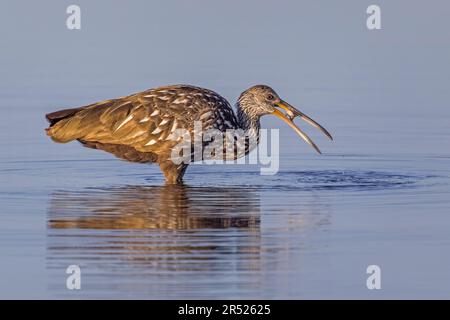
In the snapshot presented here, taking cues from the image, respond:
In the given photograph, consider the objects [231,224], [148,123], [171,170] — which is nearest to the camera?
[231,224]

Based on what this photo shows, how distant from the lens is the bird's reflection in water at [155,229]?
13203 millimetres

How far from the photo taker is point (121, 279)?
12.5m

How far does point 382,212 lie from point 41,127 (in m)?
8.06

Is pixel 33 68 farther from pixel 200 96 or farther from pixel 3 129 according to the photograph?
pixel 200 96

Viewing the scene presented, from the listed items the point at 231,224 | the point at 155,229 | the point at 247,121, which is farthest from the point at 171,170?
the point at 155,229

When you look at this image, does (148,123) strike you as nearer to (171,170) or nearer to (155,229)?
(171,170)

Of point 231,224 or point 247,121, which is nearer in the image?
point 231,224

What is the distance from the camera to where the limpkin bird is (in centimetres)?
1762

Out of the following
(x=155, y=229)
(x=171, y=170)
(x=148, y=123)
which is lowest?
(x=155, y=229)

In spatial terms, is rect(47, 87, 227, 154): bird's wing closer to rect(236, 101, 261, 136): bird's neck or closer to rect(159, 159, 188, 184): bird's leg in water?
rect(159, 159, 188, 184): bird's leg in water

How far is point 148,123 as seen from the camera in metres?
17.7

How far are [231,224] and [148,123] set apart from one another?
3.07 m

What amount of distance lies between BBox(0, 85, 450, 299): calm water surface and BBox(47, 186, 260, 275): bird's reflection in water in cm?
2
